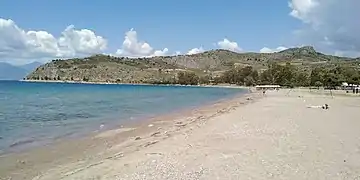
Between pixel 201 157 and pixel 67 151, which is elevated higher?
pixel 201 157

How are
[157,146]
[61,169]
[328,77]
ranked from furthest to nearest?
[328,77], [157,146], [61,169]

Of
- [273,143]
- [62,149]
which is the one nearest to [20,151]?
[62,149]

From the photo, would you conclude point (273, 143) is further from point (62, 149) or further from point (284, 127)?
point (62, 149)

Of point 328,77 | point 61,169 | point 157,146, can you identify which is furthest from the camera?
point 328,77

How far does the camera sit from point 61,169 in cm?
1212

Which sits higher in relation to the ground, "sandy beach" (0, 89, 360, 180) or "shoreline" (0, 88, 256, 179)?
"sandy beach" (0, 89, 360, 180)

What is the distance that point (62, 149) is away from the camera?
16.3 meters

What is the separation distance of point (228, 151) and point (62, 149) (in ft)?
22.4

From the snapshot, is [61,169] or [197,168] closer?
[197,168]

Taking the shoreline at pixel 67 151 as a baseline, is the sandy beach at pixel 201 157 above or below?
above

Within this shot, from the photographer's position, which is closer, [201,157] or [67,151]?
[201,157]

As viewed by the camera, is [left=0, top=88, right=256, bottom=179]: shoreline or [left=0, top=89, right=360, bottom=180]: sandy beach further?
[left=0, top=88, right=256, bottom=179]: shoreline

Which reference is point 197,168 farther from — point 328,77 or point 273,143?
point 328,77

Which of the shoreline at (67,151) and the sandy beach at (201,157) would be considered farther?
the shoreline at (67,151)
